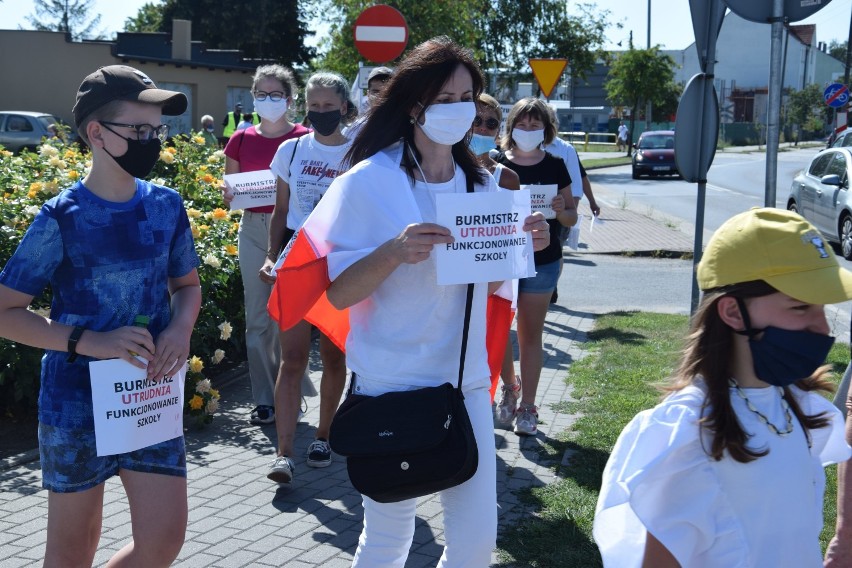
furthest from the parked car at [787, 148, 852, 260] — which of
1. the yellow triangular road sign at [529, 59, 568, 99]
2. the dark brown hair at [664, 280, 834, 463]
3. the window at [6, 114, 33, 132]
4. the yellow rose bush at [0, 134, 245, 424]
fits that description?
the window at [6, 114, 33, 132]

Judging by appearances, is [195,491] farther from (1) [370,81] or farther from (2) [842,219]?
(2) [842,219]

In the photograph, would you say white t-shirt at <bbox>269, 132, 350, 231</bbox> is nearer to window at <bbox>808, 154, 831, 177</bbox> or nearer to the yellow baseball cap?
the yellow baseball cap

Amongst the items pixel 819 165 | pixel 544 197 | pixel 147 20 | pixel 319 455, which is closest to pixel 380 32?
pixel 544 197

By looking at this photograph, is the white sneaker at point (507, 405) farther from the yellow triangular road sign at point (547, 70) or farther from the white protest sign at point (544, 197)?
the yellow triangular road sign at point (547, 70)

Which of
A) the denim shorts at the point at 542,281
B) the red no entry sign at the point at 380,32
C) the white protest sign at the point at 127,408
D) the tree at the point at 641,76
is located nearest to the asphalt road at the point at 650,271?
the denim shorts at the point at 542,281

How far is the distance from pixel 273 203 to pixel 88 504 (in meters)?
3.55

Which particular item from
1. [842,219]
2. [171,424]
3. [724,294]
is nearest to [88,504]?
[171,424]

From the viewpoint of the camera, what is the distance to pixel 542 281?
6.37 m

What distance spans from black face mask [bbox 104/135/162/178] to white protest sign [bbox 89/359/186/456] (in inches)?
22.7

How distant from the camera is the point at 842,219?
1656 centimetres

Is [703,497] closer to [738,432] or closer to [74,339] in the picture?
Answer: [738,432]

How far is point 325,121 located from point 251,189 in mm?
966

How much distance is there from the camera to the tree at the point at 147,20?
69.6m

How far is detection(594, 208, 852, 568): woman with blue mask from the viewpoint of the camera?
7.55 feet
